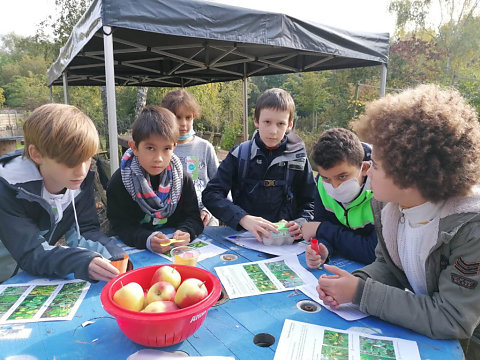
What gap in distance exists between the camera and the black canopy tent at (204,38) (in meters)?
2.28

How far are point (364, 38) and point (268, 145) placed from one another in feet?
7.81

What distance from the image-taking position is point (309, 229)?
1.72 m

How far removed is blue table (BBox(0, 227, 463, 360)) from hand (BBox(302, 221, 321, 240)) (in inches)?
19.8

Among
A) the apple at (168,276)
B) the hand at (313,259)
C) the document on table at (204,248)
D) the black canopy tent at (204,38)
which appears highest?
the black canopy tent at (204,38)

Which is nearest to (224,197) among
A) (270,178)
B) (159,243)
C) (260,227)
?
(270,178)

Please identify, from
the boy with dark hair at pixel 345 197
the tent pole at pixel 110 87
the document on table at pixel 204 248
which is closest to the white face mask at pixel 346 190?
the boy with dark hair at pixel 345 197

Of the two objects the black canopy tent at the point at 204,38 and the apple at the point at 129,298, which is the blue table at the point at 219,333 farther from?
the black canopy tent at the point at 204,38

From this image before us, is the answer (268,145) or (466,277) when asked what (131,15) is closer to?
(268,145)

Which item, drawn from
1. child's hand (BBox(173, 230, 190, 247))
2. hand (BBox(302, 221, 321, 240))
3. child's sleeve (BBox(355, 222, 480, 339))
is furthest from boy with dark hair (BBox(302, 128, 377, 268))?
child's hand (BBox(173, 230, 190, 247))

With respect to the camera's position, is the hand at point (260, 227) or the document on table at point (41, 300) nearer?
the document on table at point (41, 300)

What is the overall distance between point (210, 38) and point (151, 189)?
137 centimetres

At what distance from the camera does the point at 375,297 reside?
1.08 m

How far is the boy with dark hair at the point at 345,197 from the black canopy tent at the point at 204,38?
1466 millimetres

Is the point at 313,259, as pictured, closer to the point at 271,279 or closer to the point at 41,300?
the point at 271,279
